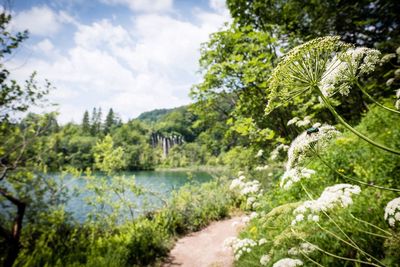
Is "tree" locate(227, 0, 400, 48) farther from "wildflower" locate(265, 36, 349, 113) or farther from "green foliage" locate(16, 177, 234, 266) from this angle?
"green foliage" locate(16, 177, 234, 266)

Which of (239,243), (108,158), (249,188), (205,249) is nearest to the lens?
(239,243)

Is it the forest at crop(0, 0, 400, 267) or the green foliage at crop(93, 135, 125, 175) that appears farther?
the green foliage at crop(93, 135, 125, 175)

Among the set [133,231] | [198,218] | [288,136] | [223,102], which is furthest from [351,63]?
[198,218]

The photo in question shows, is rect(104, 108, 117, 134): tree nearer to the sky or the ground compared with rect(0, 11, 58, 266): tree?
nearer to the sky

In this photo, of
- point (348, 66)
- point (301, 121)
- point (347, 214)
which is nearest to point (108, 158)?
point (301, 121)

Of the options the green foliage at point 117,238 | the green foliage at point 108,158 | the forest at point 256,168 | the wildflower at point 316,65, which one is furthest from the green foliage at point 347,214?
the green foliage at point 108,158

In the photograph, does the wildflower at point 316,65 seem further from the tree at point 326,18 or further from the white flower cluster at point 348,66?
the tree at point 326,18

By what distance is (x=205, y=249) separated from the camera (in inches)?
325

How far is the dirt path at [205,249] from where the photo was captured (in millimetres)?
7133

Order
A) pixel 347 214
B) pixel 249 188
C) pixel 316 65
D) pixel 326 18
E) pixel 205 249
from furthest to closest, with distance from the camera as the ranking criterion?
pixel 205 249 → pixel 326 18 → pixel 249 188 → pixel 347 214 → pixel 316 65

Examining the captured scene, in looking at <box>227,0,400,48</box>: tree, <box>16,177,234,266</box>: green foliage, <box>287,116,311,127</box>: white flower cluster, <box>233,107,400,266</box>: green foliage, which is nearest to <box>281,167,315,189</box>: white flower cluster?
<box>233,107,400,266</box>: green foliage

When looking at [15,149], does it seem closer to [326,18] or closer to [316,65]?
[316,65]

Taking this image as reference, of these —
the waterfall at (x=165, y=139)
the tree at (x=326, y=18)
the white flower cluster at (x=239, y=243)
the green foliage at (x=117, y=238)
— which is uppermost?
the waterfall at (x=165, y=139)

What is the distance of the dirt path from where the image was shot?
23.4ft
